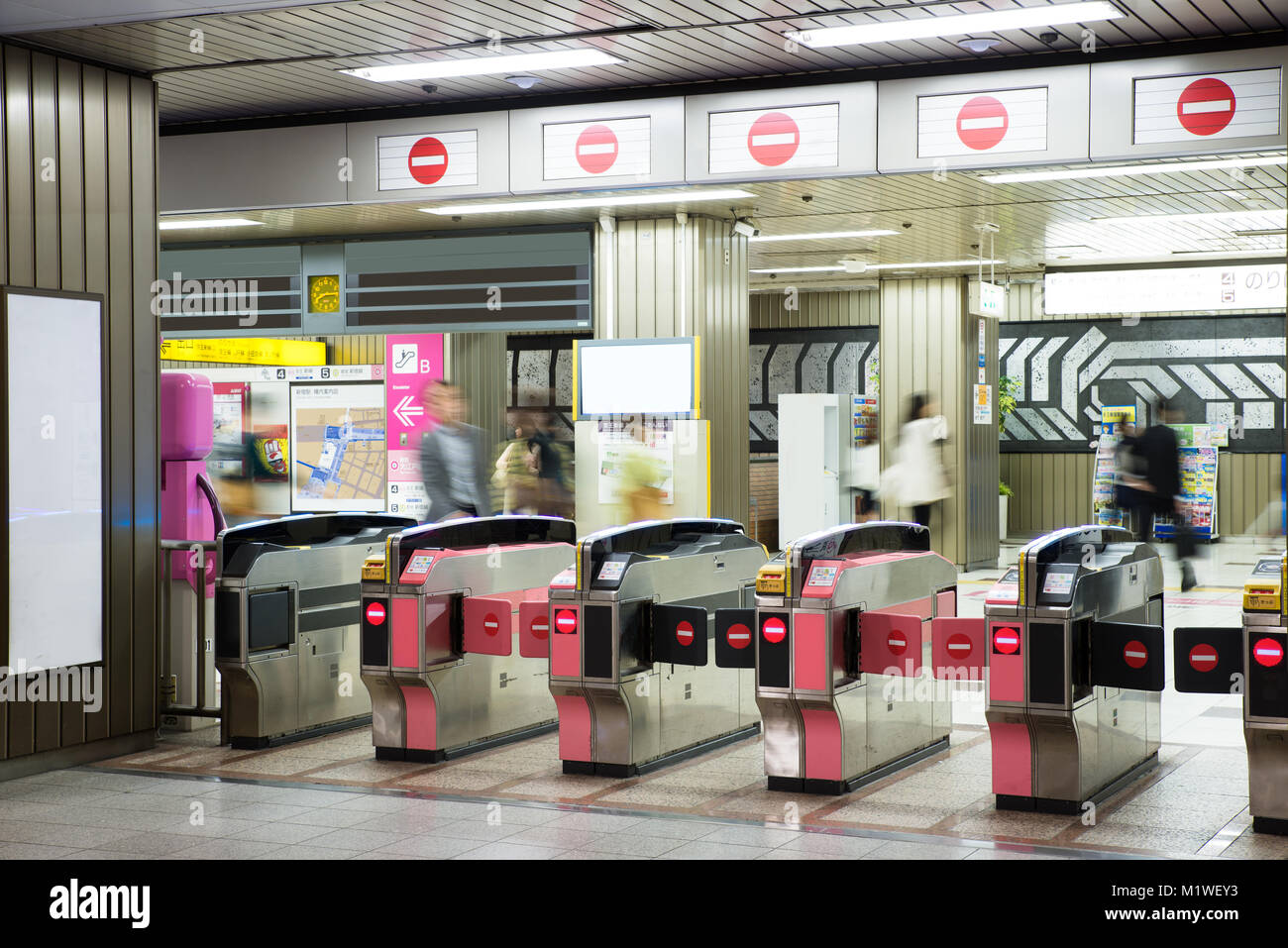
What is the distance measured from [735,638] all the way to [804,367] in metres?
12.5

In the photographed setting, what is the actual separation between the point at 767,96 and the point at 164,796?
4.49 meters

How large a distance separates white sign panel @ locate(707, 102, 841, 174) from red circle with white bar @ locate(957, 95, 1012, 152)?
0.64 m

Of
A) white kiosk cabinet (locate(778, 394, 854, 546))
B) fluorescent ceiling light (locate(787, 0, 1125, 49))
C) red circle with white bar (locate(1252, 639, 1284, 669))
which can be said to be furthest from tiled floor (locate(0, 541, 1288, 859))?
white kiosk cabinet (locate(778, 394, 854, 546))

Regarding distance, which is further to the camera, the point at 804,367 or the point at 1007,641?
the point at 804,367

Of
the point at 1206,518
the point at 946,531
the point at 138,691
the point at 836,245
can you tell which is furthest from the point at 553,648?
the point at 1206,518

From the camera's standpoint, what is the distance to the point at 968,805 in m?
5.18

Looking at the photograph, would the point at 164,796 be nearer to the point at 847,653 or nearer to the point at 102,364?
the point at 102,364

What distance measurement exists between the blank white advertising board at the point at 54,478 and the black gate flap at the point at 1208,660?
14.7 ft

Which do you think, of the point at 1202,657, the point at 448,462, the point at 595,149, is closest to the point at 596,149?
the point at 595,149

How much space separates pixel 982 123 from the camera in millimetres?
6883

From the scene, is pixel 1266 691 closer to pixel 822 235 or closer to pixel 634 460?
pixel 634 460

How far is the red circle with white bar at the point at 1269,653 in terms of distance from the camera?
455 centimetres

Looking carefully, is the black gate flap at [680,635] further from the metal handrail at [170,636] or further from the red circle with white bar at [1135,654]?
the metal handrail at [170,636]

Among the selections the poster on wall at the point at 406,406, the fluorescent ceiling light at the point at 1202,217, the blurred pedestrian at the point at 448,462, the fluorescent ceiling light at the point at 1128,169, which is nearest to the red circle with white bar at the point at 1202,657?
the fluorescent ceiling light at the point at 1128,169
